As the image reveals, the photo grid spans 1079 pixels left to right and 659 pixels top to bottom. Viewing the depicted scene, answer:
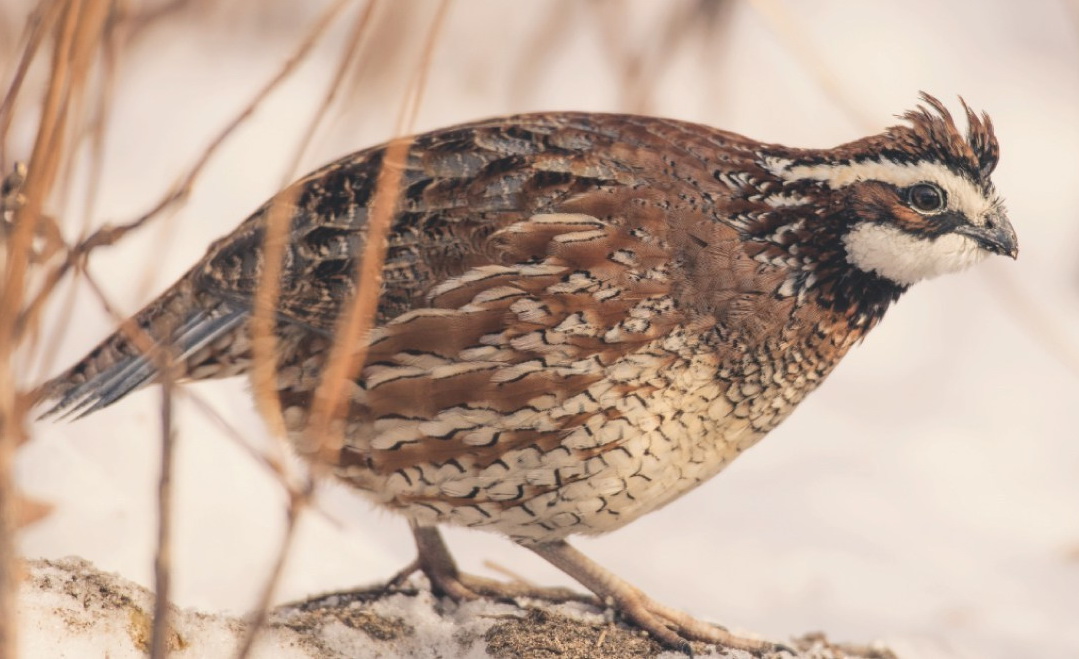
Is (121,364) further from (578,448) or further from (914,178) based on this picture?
(914,178)

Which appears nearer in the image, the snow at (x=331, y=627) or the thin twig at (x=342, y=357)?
the thin twig at (x=342, y=357)

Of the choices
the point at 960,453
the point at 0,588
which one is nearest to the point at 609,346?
the point at 0,588

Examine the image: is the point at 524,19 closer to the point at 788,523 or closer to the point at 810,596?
the point at 788,523

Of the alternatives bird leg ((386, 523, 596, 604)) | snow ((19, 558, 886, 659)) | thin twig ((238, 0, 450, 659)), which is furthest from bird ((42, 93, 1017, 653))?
thin twig ((238, 0, 450, 659))

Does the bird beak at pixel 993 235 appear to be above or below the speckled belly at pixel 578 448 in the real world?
above

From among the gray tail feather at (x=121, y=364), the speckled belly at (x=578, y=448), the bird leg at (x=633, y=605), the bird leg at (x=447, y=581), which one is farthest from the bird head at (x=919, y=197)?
the gray tail feather at (x=121, y=364)

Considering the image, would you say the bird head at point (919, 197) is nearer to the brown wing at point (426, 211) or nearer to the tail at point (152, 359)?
the brown wing at point (426, 211)

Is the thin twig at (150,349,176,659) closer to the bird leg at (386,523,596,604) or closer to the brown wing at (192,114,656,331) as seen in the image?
the brown wing at (192,114,656,331)
